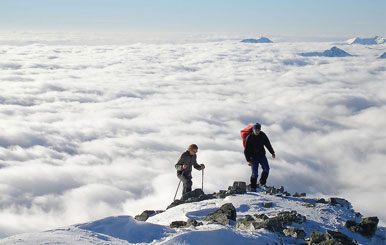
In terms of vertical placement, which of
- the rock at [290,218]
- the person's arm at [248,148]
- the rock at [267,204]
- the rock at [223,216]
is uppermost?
the person's arm at [248,148]

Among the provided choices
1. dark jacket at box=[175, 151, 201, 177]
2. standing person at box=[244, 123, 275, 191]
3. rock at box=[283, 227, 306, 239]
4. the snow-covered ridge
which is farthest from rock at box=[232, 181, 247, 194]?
rock at box=[283, 227, 306, 239]

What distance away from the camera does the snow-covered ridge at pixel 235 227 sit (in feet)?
17.0

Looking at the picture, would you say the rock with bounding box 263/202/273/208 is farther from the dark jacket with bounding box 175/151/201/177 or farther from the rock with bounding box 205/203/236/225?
the dark jacket with bounding box 175/151/201/177

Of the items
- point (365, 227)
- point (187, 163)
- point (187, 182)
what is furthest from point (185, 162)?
point (365, 227)

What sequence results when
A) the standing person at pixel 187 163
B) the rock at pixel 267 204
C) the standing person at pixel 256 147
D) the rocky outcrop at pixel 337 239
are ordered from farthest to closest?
the standing person at pixel 187 163 < the standing person at pixel 256 147 < the rock at pixel 267 204 < the rocky outcrop at pixel 337 239

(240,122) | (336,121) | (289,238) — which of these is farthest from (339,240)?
(336,121)

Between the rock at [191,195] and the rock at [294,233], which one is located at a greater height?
the rock at [294,233]

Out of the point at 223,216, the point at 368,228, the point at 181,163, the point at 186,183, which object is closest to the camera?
the point at 223,216

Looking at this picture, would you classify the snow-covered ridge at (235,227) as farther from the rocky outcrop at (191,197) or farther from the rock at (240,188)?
the rocky outcrop at (191,197)

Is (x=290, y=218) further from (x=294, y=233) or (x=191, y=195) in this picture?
(x=191, y=195)

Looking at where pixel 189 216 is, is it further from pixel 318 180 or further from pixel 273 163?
pixel 318 180

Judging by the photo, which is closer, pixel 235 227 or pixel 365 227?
pixel 235 227

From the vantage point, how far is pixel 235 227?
652cm

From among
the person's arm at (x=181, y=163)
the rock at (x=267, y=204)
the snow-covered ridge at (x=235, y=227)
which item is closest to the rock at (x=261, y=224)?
the snow-covered ridge at (x=235, y=227)
